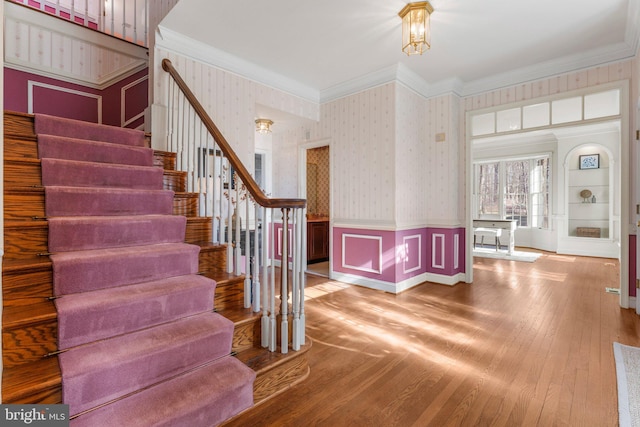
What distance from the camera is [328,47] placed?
354 centimetres

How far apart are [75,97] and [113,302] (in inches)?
125

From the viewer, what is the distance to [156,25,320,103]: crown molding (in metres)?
3.30

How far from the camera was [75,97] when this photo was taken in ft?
11.7

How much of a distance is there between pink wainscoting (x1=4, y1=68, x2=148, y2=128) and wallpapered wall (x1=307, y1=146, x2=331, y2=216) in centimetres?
350

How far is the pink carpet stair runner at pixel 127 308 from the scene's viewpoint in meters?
1.42

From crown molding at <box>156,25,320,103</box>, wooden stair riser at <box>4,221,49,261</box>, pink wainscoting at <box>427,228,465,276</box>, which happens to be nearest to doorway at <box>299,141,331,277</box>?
crown molding at <box>156,25,320,103</box>

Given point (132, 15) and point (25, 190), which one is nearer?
point (25, 190)

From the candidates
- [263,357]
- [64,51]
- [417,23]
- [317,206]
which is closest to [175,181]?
[263,357]

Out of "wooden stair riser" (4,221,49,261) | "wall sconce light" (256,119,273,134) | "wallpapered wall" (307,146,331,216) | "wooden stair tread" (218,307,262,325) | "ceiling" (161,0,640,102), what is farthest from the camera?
"wallpapered wall" (307,146,331,216)

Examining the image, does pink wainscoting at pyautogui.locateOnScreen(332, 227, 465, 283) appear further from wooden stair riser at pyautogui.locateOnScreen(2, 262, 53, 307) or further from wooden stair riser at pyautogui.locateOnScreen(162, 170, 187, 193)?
wooden stair riser at pyautogui.locateOnScreen(2, 262, 53, 307)

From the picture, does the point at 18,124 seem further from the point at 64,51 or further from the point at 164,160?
the point at 64,51

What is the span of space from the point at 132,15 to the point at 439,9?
3.84m

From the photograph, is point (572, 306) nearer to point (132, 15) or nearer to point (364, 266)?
point (364, 266)

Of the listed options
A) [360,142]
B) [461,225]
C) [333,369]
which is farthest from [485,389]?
[360,142]
